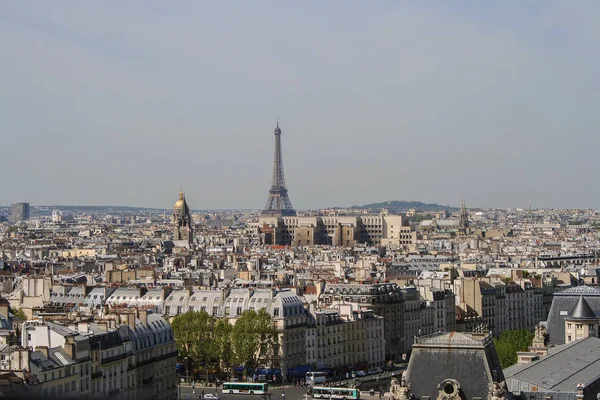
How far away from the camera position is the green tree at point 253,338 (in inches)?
2515

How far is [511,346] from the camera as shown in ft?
208

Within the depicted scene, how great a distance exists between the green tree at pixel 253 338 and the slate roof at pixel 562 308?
1340 cm

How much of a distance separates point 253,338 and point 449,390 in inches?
1249

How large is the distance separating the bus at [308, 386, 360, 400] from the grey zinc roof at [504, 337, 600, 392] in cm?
1052

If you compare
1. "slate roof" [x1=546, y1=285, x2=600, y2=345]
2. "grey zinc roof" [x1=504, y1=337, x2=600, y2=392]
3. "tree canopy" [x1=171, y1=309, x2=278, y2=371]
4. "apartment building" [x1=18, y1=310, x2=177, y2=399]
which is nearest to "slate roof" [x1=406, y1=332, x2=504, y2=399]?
"grey zinc roof" [x1=504, y1=337, x2=600, y2=392]

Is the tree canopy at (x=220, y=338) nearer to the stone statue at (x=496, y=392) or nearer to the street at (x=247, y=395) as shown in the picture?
the street at (x=247, y=395)

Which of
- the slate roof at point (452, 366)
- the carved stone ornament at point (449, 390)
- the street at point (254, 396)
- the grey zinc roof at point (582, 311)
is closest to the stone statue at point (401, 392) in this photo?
the slate roof at point (452, 366)

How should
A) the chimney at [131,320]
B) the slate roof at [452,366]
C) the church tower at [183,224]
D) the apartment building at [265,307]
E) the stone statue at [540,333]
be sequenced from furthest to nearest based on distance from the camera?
the church tower at [183,224]
the apartment building at [265,307]
the stone statue at [540,333]
the chimney at [131,320]
the slate roof at [452,366]

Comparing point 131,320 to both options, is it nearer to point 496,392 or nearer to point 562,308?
point 562,308

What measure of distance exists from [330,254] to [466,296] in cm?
6349

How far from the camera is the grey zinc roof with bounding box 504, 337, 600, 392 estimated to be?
39.0 m

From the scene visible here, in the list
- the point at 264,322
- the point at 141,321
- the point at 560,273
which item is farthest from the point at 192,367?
the point at 560,273

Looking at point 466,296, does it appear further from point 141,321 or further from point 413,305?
point 141,321

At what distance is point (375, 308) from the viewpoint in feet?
252
